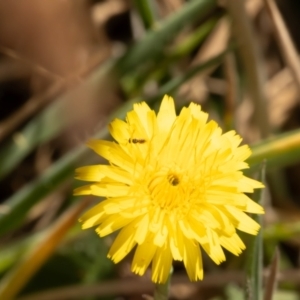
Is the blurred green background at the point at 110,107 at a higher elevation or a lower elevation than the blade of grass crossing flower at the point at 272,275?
higher

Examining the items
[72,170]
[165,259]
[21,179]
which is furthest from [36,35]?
[165,259]

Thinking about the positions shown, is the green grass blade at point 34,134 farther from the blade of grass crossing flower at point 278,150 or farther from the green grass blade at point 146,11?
the blade of grass crossing flower at point 278,150

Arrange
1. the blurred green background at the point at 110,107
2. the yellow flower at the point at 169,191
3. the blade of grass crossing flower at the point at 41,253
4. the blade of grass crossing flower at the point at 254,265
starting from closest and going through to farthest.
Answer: the yellow flower at the point at 169,191
the blade of grass crossing flower at the point at 254,265
the blade of grass crossing flower at the point at 41,253
the blurred green background at the point at 110,107

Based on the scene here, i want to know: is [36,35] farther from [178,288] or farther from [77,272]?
[178,288]

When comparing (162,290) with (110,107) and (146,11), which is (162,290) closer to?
(146,11)

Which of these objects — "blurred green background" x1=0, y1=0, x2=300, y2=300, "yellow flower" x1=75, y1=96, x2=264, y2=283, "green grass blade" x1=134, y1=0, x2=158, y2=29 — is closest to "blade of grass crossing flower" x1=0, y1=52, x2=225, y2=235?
"blurred green background" x1=0, y1=0, x2=300, y2=300

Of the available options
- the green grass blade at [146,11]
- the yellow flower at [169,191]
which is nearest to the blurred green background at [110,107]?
the green grass blade at [146,11]

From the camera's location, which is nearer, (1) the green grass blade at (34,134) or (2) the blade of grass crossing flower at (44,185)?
(2) the blade of grass crossing flower at (44,185)

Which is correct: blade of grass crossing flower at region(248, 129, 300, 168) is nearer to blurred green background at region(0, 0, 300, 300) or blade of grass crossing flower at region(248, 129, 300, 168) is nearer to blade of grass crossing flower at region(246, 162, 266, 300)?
blurred green background at region(0, 0, 300, 300)
